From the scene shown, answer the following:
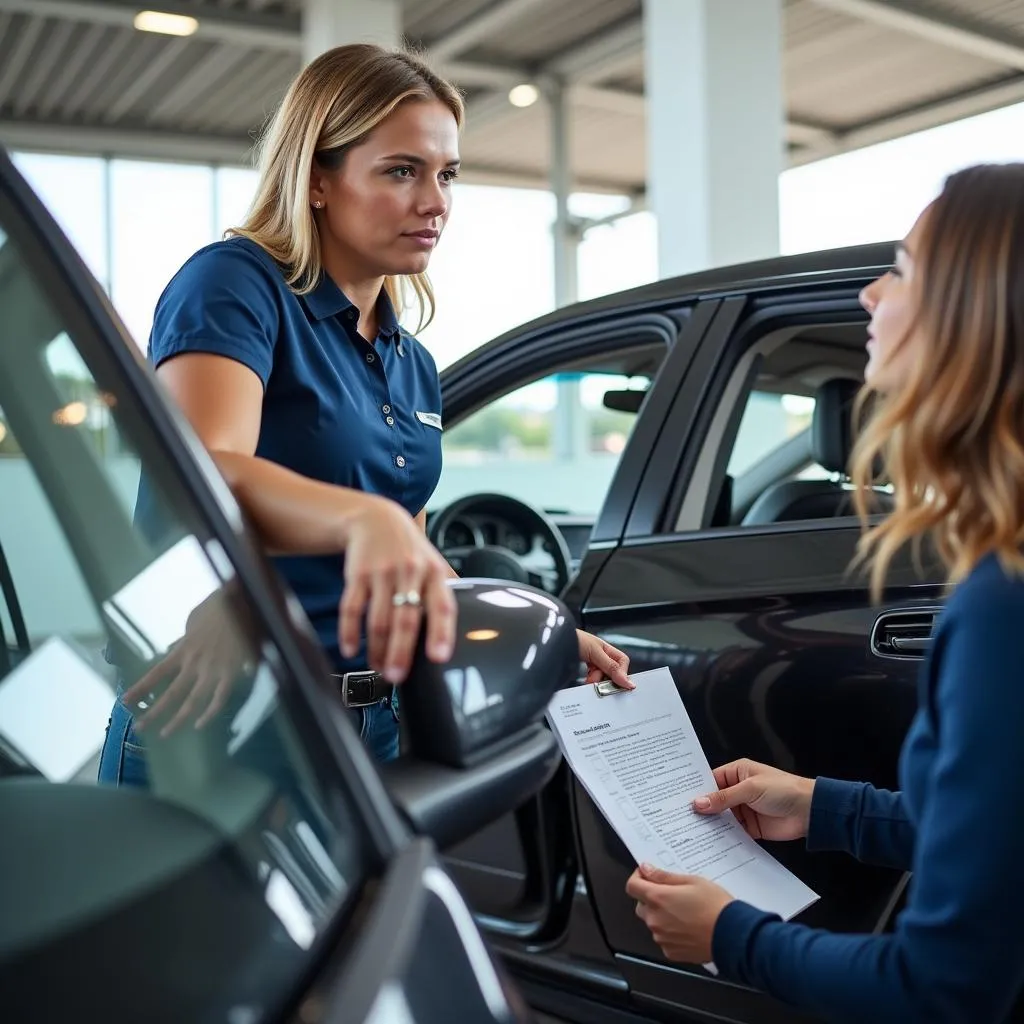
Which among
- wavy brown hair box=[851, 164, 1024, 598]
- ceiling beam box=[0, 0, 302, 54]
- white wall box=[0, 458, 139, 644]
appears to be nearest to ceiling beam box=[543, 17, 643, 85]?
ceiling beam box=[0, 0, 302, 54]

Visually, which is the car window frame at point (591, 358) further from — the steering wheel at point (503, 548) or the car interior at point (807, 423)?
the steering wheel at point (503, 548)

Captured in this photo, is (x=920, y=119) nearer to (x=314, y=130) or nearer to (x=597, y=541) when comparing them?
(x=597, y=541)

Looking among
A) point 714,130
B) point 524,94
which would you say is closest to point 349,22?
point 524,94

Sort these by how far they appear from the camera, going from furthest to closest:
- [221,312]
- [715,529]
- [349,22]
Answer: [349,22] → [715,529] → [221,312]

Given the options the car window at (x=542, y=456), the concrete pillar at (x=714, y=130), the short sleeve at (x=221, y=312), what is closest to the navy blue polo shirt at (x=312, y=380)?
the short sleeve at (x=221, y=312)

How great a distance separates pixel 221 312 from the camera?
133cm

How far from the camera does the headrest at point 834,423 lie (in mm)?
2283

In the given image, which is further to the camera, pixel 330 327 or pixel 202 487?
pixel 330 327

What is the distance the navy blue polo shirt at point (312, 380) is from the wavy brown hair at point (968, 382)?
65 centimetres

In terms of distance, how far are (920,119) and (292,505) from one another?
39.5 ft

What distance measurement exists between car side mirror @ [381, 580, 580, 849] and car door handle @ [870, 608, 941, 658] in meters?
0.80

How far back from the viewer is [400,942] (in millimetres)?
700

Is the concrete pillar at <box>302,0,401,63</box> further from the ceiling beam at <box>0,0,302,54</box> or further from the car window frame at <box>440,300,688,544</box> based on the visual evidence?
the car window frame at <box>440,300,688,544</box>

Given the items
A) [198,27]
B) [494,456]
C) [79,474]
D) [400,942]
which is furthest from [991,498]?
[494,456]
